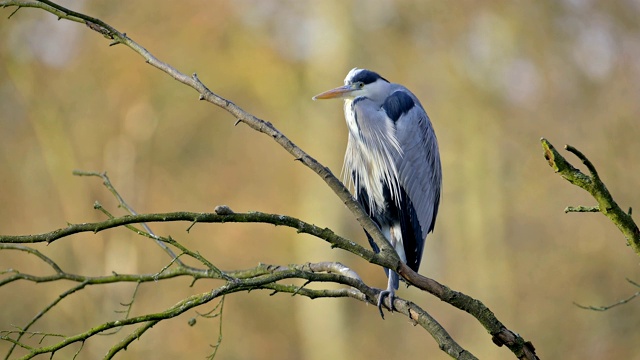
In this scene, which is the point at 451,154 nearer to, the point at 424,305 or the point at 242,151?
the point at 424,305

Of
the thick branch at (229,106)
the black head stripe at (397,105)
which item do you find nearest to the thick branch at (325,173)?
the thick branch at (229,106)

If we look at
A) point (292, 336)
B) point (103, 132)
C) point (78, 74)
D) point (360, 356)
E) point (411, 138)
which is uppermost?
point (78, 74)

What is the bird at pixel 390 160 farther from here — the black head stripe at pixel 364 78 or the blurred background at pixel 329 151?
the blurred background at pixel 329 151

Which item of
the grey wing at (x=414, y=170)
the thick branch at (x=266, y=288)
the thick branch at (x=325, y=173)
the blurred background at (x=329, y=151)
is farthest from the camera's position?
the blurred background at (x=329, y=151)

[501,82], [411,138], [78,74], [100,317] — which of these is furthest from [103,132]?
[411,138]

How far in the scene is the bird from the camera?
12.5 ft

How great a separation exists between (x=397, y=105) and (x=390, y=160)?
0.93 ft

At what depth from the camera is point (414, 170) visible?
399 cm

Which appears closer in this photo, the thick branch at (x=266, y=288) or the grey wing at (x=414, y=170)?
the thick branch at (x=266, y=288)

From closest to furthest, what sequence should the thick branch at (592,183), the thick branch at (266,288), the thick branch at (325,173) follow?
the thick branch at (592,183) → the thick branch at (266,288) → the thick branch at (325,173)

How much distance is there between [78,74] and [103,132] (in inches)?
44.1

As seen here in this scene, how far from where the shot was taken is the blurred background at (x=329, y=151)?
11227mm

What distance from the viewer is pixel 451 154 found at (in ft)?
41.0

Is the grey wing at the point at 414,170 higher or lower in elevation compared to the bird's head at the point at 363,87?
lower
